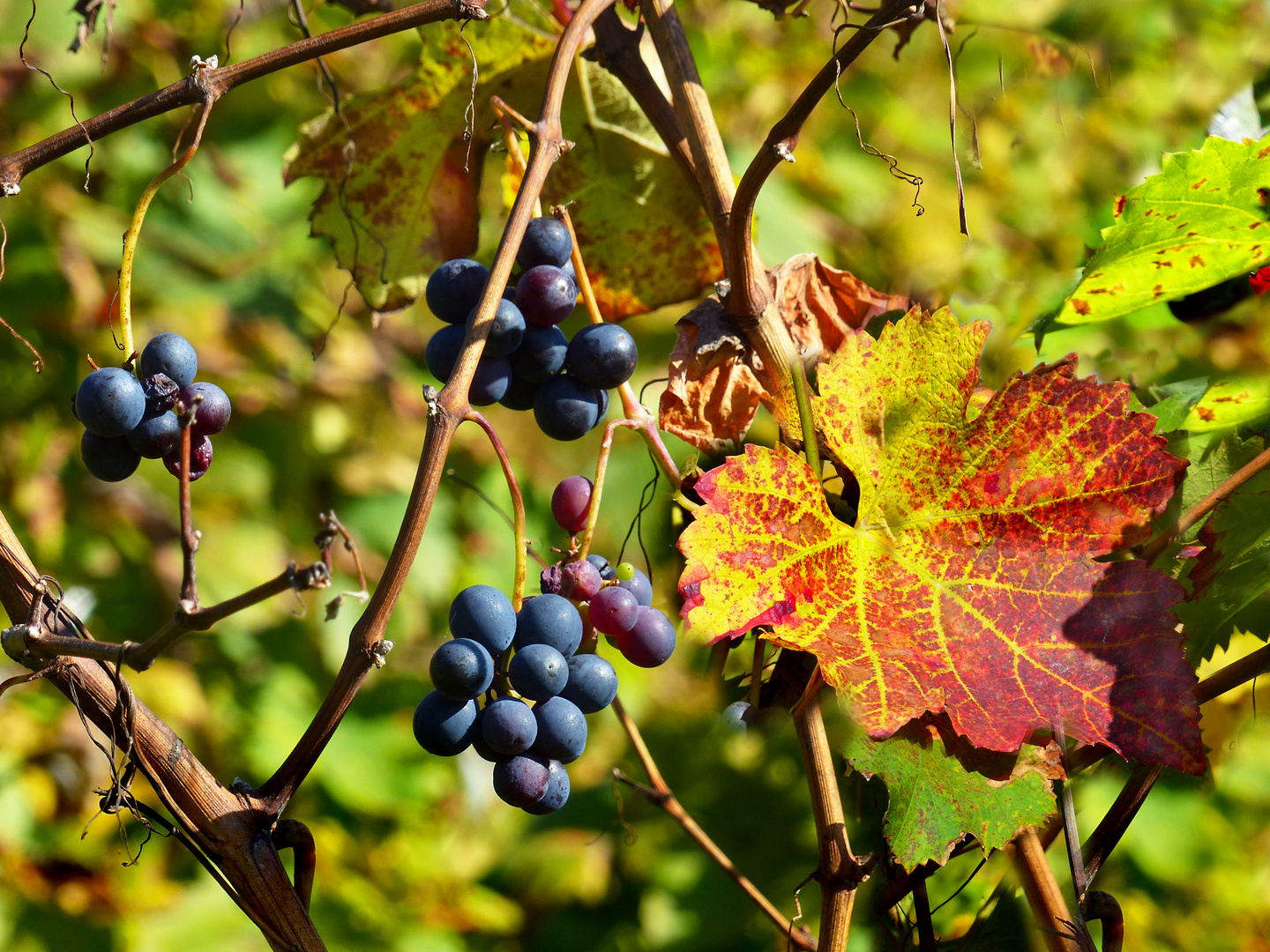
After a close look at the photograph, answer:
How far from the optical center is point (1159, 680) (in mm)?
471

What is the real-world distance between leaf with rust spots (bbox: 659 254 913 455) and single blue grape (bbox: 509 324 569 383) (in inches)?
2.7

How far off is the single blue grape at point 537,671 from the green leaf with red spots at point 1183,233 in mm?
365

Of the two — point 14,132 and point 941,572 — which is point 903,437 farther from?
point 14,132

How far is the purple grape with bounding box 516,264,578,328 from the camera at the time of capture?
548 millimetres

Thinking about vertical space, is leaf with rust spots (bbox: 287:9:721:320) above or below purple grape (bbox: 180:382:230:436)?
above

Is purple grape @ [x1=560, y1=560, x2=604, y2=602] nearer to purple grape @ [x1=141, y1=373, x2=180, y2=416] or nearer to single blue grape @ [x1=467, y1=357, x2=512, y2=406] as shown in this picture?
single blue grape @ [x1=467, y1=357, x2=512, y2=406]

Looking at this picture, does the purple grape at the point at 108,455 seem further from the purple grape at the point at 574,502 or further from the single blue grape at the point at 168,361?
the purple grape at the point at 574,502

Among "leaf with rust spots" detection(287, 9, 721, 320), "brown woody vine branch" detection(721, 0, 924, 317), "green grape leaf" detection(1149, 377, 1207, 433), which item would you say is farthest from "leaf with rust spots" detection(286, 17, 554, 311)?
"green grape leaf" detection(1149, 377, 1207, 433)

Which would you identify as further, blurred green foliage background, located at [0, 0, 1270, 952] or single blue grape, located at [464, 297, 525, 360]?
blurred green foliage background, located at [0, 0, 1270, 952]

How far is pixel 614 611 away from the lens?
1.76 ft

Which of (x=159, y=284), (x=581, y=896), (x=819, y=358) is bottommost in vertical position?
(x=581, y=896)

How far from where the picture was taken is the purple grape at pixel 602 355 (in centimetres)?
55

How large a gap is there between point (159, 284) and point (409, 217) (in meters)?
1.01

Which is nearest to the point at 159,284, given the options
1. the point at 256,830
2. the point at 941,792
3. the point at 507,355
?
the point at 507,355
